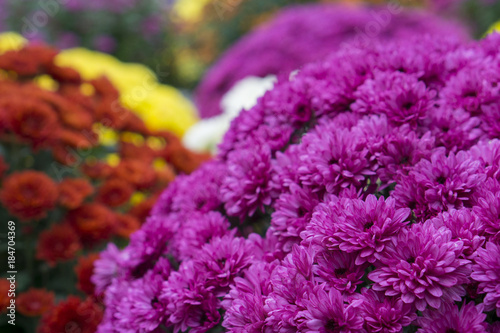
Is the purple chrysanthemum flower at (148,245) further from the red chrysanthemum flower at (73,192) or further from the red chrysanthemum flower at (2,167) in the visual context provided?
the red chrysanthemum flower at (2,167)

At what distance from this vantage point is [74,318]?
6.33 feet

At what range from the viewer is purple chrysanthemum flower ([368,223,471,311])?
3.25 feet

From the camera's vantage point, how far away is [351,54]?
1821mm

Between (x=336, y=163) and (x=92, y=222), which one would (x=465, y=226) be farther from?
(x=92, y=222)

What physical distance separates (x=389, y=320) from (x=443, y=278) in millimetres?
125

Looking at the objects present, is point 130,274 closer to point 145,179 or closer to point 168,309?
point 168,309

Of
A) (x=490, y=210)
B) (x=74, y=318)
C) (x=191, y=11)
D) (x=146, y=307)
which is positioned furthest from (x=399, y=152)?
(x=191, y=11)

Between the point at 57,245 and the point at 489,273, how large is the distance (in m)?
1.79

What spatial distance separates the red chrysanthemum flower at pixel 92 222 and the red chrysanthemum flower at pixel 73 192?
6 cm

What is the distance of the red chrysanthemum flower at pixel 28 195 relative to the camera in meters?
2.20

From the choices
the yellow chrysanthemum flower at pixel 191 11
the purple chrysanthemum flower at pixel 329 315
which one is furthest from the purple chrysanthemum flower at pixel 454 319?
the yellow chrysanthemum flower at pixel 191 11

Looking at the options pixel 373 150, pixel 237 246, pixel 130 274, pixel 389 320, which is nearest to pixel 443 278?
pixel 389 320

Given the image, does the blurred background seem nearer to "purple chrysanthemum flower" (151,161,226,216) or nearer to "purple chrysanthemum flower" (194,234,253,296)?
"purple chrysanthemum flower" (151,161,226,216)

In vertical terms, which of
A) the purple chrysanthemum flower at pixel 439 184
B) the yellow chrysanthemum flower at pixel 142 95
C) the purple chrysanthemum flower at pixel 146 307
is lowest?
the purple chrysanthemum flower at pixel 146 307
